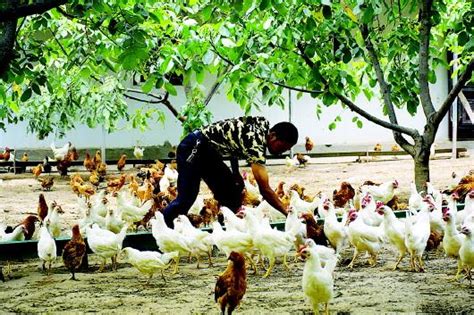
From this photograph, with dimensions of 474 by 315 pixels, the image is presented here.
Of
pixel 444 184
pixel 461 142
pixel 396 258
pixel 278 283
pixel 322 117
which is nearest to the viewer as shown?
pixel 278 283

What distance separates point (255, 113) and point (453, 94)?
896cm

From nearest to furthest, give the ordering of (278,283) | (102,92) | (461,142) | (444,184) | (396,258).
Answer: (278,283) → (396,258) → (102,92) → (444,184) → (461,142)

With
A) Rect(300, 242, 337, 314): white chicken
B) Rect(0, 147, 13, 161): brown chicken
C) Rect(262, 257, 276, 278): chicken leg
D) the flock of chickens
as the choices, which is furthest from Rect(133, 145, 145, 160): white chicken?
Rect(300, 242, 337, 314): white chicken

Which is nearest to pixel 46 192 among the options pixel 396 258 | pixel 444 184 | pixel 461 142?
pixel 444 184

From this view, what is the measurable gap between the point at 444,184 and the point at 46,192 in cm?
750

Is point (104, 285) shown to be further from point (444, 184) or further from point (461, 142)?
point (461, 142)

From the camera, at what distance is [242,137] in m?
6.24

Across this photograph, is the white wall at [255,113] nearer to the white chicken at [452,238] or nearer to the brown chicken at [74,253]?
the brown chicken at [74,253]

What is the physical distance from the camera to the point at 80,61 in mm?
6355

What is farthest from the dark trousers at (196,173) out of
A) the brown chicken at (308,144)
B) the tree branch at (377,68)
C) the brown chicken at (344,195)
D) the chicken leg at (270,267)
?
the brown chicken at (308,144)

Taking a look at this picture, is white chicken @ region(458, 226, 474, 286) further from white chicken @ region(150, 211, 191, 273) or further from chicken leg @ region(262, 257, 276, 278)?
white chicken @ region(150, 211, 191, 273)

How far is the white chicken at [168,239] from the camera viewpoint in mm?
6559

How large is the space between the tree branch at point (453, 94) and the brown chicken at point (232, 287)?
14.5 feet

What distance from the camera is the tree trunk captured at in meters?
8.98
